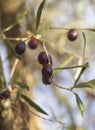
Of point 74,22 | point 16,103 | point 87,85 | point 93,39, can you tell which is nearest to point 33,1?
point 74,22

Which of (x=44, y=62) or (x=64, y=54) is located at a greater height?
(x=44, y=62)

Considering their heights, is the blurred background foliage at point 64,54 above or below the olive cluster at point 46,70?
below

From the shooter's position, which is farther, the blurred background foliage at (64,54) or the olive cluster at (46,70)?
the blurred background foliage at (64,54)

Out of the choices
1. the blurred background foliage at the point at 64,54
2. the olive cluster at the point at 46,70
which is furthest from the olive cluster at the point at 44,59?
the blurred background foliage at the point at 64,54

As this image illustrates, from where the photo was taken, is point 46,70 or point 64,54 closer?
point 46,70

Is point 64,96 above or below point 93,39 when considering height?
below

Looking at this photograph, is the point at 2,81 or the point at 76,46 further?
the point at 76,46

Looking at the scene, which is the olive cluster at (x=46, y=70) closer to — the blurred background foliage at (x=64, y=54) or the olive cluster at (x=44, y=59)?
the olive cluster at (x=44, y=59)

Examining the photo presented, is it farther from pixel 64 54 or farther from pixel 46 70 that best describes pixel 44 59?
pixel 64 54

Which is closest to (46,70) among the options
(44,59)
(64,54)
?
(44,59)

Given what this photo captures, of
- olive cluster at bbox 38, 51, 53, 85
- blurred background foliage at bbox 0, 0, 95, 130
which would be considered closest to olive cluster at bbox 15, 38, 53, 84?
olive cluster at bbox 38, 51, 53, 85

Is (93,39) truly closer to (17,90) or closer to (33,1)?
(33,1)
